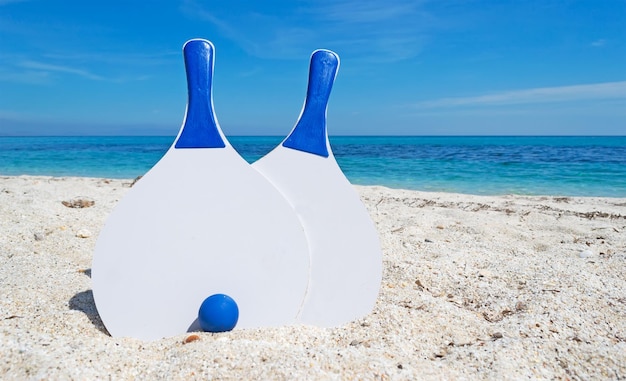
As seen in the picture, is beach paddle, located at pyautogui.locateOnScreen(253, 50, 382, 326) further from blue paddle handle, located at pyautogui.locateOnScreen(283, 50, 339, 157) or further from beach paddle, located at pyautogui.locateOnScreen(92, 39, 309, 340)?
beach paddle, located at pyautogui.locateOnScreen(92, 39, 309, 340)

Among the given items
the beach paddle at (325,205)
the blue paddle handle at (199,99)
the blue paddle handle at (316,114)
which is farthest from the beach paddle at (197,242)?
the blue paddle handle at (316,114)

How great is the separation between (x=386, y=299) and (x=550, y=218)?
2.97m

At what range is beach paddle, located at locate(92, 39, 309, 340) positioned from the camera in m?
1.89

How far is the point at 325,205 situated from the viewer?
209 cm

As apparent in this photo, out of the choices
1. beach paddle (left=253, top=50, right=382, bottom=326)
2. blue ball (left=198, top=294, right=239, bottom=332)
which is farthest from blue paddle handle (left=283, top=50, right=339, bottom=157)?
blue ball (left=198, top=294, right=239, bottom=332)

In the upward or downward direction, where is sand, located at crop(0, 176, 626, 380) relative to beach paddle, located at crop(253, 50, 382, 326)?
downward

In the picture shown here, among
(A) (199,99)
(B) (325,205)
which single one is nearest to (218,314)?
(B) (325,205)

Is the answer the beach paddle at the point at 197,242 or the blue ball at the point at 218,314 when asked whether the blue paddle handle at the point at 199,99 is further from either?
the blue ball at the point at 218,314

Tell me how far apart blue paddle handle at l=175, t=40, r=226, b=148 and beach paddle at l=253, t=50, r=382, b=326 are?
278 mm

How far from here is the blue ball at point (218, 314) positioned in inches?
71.0

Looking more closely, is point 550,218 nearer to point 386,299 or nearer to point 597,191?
point 386,299

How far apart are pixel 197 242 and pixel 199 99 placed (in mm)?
580

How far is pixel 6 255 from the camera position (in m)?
2.78

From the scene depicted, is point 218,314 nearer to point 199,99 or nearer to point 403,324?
point 403,324
